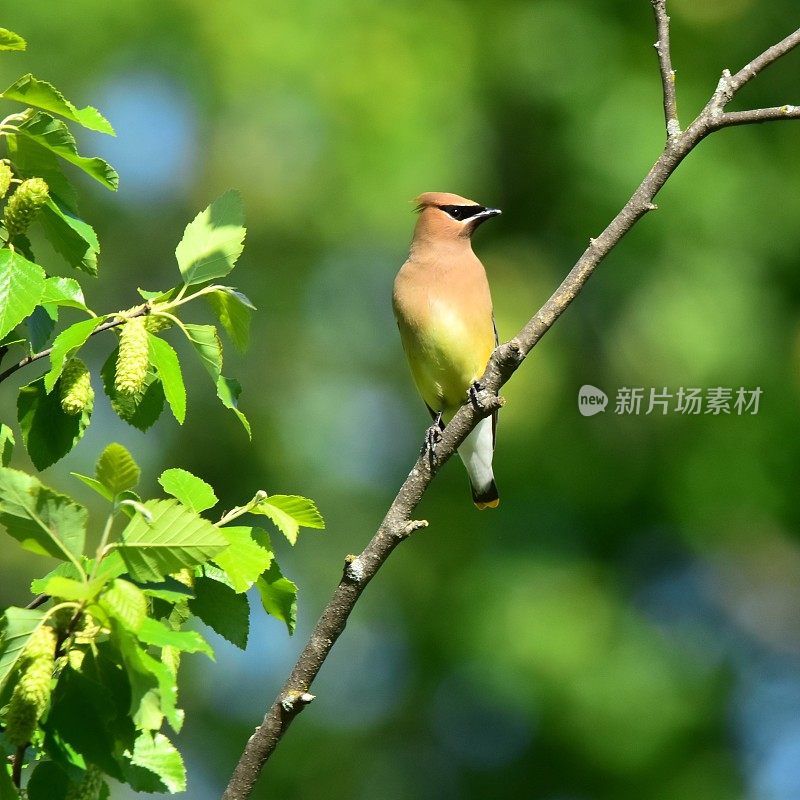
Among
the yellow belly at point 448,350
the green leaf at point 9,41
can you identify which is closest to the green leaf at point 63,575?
the green leaf at point 9,41

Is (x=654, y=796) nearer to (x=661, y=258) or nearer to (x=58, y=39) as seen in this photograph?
(x=661, y=258)

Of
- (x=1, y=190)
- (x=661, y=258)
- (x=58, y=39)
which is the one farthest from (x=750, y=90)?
(x=1, y=190)

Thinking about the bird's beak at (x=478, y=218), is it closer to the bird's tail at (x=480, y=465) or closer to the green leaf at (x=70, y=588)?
→ the bird's tail at (x=480, y=465)

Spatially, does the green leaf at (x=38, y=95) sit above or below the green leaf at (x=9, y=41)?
below

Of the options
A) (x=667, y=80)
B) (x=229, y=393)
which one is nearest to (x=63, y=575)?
(x=229, y=393)

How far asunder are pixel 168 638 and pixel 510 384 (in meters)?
6.42

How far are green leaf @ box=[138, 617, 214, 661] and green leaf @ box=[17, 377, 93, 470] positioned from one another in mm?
528

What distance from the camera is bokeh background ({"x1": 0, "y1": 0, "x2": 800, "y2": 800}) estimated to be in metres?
8.44

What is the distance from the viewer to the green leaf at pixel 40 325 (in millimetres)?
2332

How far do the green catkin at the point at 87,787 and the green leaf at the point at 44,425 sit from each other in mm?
581

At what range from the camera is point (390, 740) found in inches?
371

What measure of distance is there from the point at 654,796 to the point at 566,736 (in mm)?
760

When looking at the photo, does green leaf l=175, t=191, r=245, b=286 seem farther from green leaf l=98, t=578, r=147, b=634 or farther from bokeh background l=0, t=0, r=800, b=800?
bokeh background l=0, t=0, r=800, b=800

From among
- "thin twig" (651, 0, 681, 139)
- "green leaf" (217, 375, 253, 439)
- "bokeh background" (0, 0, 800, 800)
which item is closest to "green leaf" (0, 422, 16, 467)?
"green leaf" (217, 375, 253, 439)
